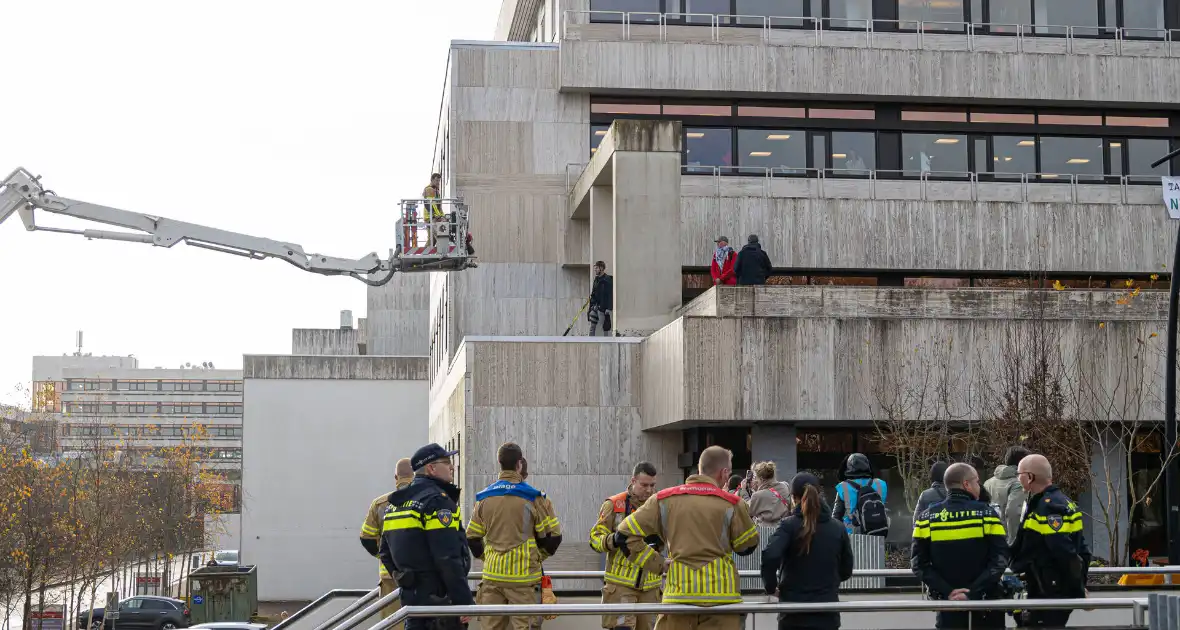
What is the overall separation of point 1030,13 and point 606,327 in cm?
1549

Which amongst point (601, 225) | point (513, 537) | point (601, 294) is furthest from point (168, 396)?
point (513, 537)

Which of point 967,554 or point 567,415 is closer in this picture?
point 967,554

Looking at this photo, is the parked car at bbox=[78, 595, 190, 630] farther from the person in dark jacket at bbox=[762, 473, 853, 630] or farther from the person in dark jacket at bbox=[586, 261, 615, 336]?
the person in dark jacket at bbox=[762, 473, 853, 630]

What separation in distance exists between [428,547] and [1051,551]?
4.31 meters

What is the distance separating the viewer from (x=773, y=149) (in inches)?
1462

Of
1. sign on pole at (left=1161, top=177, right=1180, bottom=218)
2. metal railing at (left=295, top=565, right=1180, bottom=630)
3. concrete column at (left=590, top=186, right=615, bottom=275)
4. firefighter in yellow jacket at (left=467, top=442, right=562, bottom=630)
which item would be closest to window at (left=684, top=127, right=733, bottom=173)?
concrete column at (left=590, top=186, right=615, bottom=275)

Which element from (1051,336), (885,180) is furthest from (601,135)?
(1051,336)

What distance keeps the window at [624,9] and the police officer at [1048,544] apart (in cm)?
2840

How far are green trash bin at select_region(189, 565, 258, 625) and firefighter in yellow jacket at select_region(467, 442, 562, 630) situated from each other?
40.0m

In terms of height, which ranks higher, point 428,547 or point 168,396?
point 168,396

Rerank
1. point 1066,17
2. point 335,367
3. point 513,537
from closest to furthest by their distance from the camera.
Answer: point 513,537 < point 1066,17 < point 335,367

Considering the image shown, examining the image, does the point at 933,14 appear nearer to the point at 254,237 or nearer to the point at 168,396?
the point at 254,237

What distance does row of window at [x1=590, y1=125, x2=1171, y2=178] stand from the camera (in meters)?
36.9

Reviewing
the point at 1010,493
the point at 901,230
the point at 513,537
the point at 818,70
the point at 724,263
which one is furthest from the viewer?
the point at 818,70
